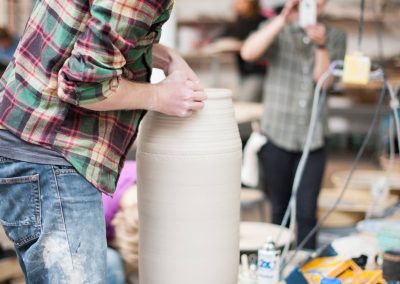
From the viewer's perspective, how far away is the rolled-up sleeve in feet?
3.52

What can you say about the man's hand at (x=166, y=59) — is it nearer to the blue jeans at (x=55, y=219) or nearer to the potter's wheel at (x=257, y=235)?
the blue jeans at (x=55, y=219)

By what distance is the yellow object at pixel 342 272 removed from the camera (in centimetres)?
155

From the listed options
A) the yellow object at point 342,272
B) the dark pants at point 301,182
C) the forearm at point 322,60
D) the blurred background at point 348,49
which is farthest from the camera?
the blurred background at point 348,49

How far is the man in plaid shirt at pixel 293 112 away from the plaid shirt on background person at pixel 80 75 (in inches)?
60.4

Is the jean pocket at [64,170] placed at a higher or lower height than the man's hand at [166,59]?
lower

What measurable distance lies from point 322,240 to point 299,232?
22cm

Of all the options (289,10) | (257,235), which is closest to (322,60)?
(289,10)

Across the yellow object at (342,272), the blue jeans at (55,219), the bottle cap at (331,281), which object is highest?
the blue jeans at (55,219)

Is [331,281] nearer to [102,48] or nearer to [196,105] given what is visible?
[196,105]

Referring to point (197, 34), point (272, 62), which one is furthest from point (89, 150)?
point (197, 34)

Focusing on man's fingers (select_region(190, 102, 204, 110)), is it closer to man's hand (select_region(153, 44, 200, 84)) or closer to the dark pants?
man's hand (select_region(153, 44, 200, 84))

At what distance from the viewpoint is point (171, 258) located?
1391 millimetres

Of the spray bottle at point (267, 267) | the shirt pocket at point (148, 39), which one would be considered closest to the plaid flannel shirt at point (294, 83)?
the spray bottle at point (267, 267)

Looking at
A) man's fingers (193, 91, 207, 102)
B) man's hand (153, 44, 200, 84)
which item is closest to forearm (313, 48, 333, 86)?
man's hand (153, 44, 200, 84)
